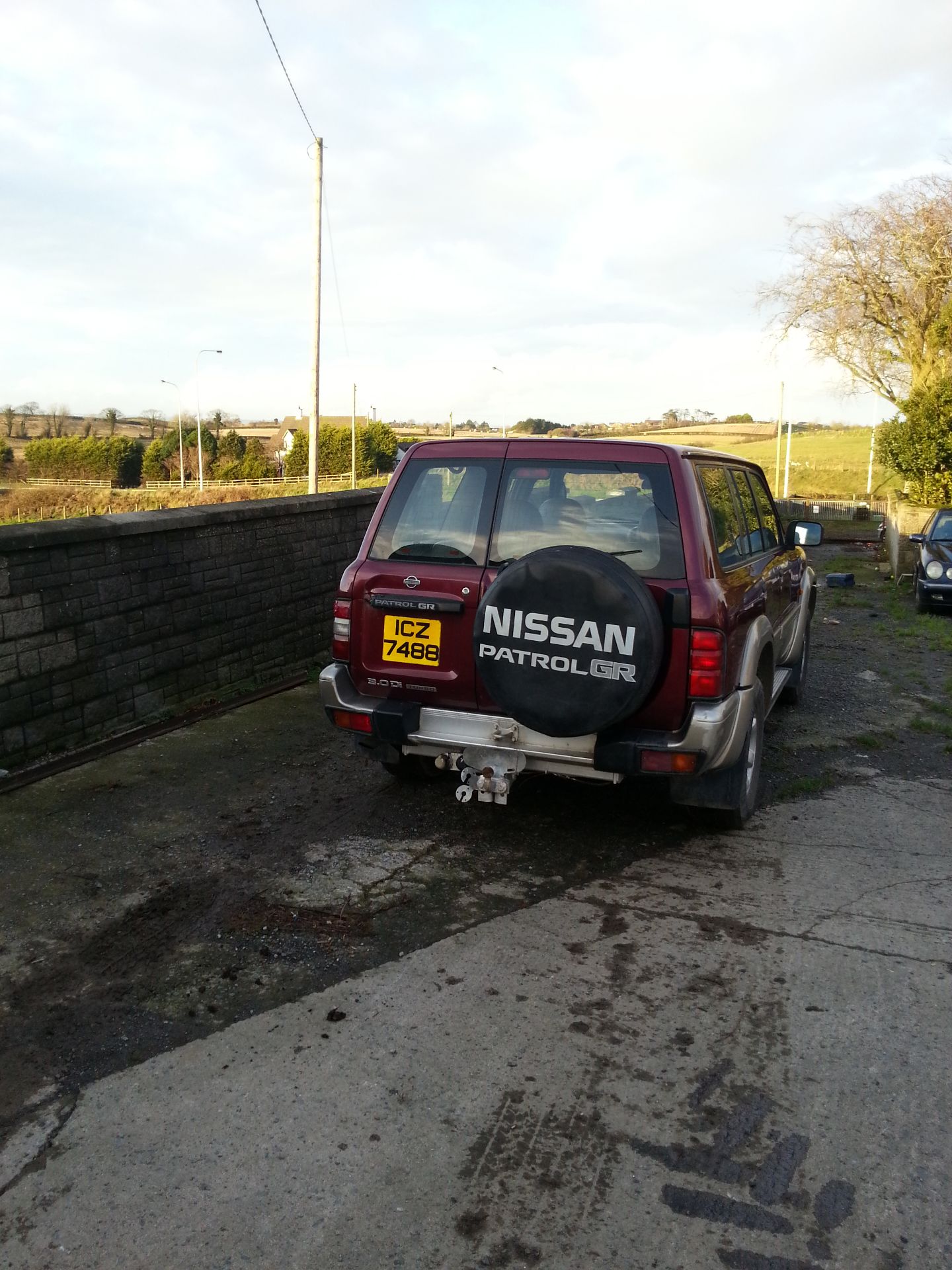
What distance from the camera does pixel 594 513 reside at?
4.36 metres

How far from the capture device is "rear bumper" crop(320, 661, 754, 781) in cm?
404

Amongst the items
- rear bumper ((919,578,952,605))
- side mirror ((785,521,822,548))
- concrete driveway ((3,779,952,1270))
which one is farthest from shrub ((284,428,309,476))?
concrete driveway ((3,779,952,1270))

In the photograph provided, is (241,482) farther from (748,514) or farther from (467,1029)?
(467,1029)

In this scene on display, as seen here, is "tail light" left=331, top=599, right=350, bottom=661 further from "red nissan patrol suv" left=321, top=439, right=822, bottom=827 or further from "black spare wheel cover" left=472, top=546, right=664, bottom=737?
"black spare wheel cover" left=472, top=546, right=664, bottom=737

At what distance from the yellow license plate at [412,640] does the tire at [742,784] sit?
1.40 meters

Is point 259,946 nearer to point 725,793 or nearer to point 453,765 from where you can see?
point 453,765

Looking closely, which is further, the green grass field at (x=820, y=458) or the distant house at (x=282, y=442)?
the distant house at (x=282, y=442)

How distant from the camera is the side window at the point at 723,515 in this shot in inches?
176

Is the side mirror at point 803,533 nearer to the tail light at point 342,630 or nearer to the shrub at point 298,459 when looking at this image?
the tail light at point 342,630

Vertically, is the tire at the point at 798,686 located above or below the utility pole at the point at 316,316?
below

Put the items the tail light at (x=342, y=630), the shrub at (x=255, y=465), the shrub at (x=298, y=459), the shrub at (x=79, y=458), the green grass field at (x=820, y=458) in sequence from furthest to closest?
1. the shrub at (x=298, y=459)
2. the shrub at (x=255, y=465)
3. the shrub at (x=79, y=458)
4. the green grass field at (x=820, y=458)
5. the tail light at (x=342, y=630)

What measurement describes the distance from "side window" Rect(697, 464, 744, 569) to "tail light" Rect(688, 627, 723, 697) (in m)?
0.50

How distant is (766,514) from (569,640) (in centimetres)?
288

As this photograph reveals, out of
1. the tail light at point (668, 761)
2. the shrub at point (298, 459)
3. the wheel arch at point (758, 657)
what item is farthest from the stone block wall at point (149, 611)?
the shrub at point (298, 459)
